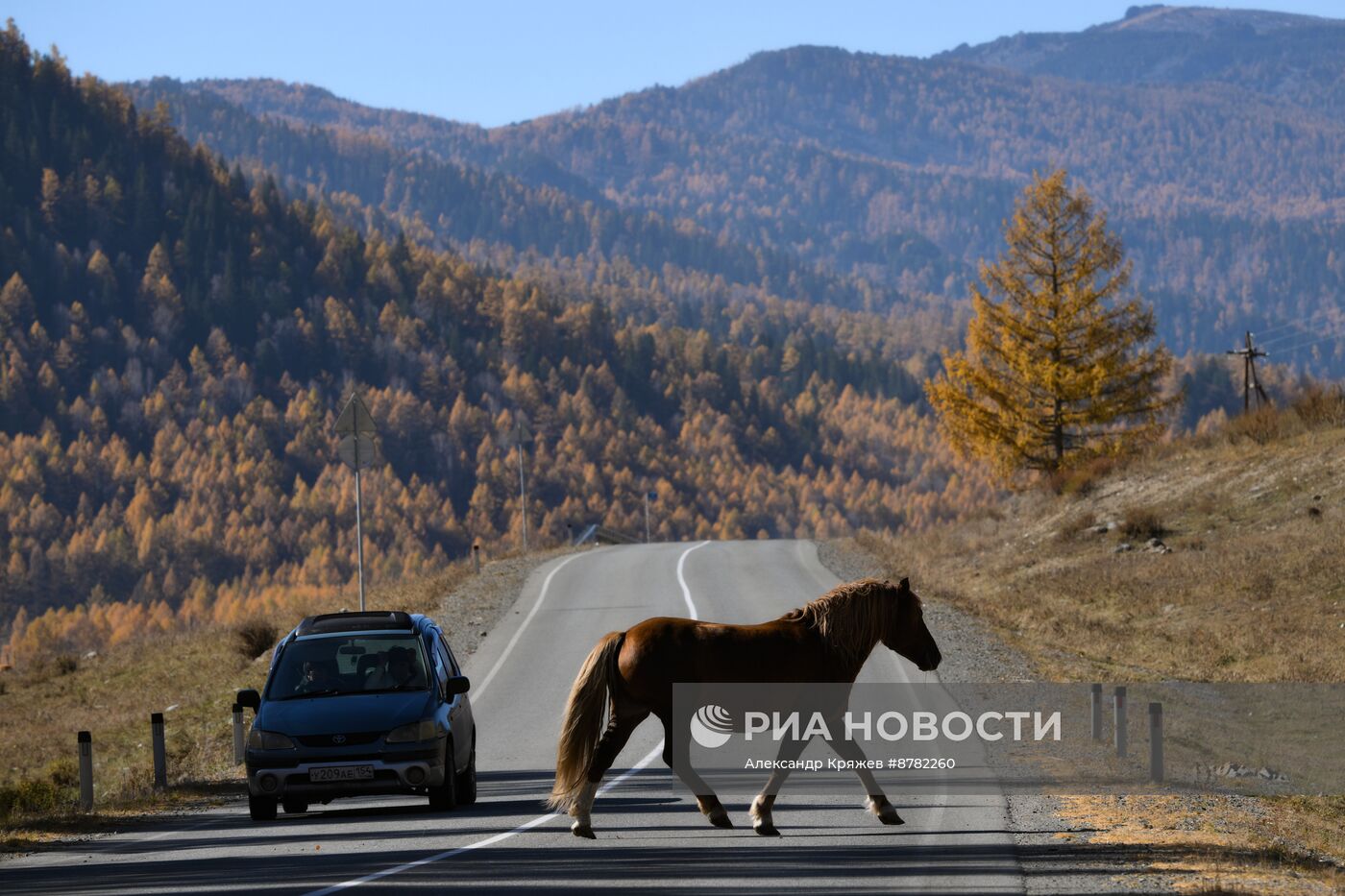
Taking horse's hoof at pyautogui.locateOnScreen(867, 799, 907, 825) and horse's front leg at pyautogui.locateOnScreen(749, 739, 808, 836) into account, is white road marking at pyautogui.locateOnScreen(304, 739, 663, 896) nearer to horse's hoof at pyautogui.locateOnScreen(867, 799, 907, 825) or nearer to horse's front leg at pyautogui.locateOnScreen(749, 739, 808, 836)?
horse's front leg at pyautogui.locateOnScreen(749, 739, 808, 836)

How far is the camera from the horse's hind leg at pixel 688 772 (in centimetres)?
1091

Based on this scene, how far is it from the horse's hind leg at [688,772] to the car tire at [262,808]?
4653mm

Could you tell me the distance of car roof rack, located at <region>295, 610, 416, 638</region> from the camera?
1507 centimetres

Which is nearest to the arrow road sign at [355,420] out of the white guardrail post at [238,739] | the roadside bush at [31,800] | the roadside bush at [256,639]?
the white guardrail post at [238,739]

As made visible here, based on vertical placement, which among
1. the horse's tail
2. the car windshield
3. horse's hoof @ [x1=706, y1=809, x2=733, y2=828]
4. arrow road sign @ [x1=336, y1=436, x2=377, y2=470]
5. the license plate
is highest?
the horse's tail

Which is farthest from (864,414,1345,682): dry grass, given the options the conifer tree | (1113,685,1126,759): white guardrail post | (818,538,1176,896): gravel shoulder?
(818,538,1176,896): gravel shoulder

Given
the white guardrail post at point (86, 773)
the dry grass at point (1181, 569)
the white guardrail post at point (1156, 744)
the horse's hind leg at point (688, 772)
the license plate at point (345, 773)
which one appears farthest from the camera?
the dry grass at point (1181, 569)

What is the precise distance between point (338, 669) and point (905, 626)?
18.6 feet

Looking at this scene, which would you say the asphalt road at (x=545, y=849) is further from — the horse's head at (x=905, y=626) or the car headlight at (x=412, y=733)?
the horse's head at (x=905, y=626)

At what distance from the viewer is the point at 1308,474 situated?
128ft

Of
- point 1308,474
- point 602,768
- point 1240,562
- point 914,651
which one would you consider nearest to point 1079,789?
point 914,651

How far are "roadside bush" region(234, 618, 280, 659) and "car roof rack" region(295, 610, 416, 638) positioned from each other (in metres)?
20.9

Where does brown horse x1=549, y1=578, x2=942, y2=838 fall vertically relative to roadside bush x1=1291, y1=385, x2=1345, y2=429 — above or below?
above

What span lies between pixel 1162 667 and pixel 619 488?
15781 cm
